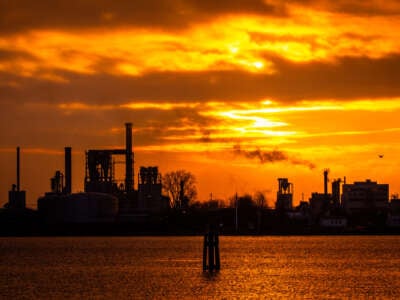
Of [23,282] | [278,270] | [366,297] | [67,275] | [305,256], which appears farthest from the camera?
[305,256]

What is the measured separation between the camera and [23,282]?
7238 cm

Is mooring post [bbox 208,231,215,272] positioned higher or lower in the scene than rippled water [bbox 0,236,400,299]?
higher

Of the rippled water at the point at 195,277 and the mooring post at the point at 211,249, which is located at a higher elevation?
the mooring post at the point at 211,249

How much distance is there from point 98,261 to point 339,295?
144 ft

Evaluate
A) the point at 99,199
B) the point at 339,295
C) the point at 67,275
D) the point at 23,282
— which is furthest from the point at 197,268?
the point at 99,199

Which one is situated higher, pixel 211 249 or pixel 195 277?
pixel 211 249

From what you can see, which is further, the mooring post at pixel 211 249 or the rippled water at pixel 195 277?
the mooring post at pixel 211 249

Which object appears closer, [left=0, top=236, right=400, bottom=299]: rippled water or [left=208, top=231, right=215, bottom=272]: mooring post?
[left=0, top=236, right=400, bottom=299]: rippled water

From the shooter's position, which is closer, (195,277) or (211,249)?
(195,277)

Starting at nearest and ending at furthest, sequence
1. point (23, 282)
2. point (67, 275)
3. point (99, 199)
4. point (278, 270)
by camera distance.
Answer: point (23, 282) → point (67, 275) → point (278, 270) → point (99, 199)

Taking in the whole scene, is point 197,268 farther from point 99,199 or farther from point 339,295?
point 99,199

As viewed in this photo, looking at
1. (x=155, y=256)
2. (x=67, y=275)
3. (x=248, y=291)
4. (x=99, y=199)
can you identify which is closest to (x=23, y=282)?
(x=67, y=275)

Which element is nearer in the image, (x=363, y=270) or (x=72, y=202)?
(x=363, y=270)

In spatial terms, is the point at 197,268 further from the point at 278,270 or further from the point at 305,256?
the point at 305,256
